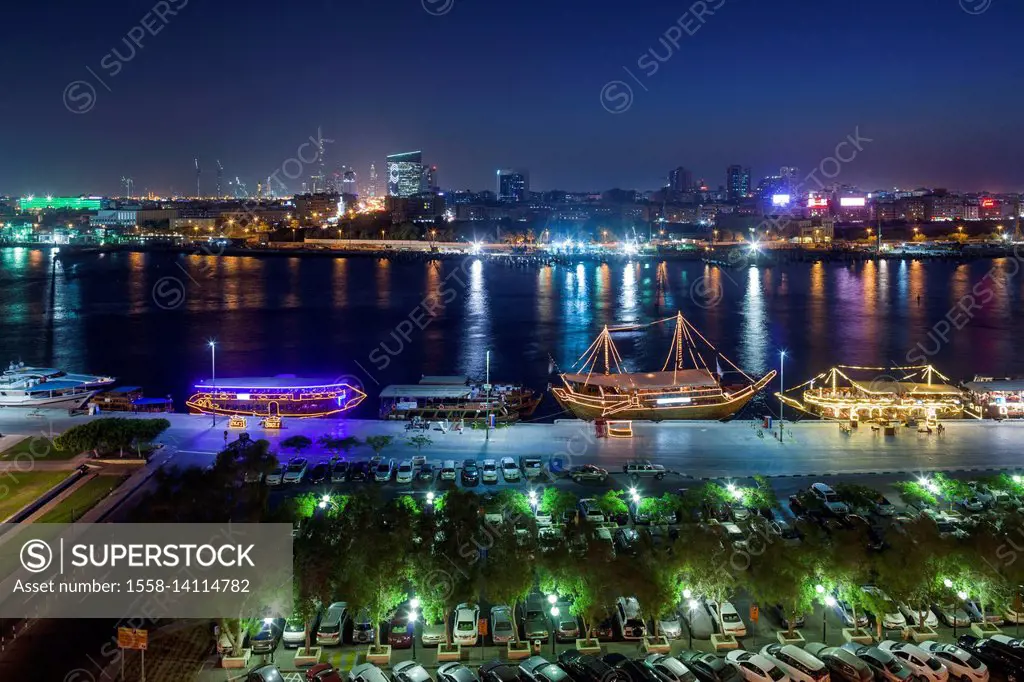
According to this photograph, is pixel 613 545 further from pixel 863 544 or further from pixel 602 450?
pixel 602 450

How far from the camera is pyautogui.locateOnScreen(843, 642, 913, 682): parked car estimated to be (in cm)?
199

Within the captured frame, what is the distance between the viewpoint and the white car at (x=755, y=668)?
6.57 feet

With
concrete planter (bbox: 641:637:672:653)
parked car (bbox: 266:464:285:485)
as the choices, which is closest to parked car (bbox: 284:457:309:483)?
parked car (bbox: 266:464:285:485)

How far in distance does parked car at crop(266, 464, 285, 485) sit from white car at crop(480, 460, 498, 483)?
825 millimetres

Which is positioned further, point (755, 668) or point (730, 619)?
point (730, 619)

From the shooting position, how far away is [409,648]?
7.23ft

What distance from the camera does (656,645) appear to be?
2.19 metres

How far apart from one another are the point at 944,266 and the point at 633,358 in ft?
52.4

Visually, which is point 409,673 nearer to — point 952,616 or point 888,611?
point 888,611

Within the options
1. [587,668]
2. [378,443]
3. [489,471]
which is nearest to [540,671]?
[587,668]

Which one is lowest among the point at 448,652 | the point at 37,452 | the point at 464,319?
the point at 448,652

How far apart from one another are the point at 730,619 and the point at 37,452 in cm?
304

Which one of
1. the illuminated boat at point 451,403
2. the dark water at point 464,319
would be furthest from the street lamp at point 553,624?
the dark water at point 464,319

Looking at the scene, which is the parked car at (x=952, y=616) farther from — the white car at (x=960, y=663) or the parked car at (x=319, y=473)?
the parked car at (x=319, y=473)
